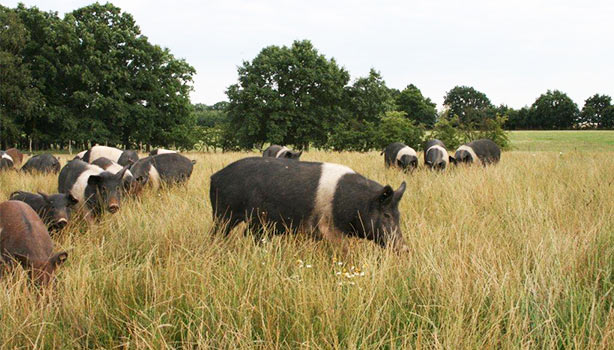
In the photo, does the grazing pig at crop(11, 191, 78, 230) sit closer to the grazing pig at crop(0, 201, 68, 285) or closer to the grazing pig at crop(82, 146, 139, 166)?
the grazing pig at crop(0, 201, 68, 285)

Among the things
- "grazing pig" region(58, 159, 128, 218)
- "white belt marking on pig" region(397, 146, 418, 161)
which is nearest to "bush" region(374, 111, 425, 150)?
"white belt marking on pig" region(397, 146, 418, 161)

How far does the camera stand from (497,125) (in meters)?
21.7

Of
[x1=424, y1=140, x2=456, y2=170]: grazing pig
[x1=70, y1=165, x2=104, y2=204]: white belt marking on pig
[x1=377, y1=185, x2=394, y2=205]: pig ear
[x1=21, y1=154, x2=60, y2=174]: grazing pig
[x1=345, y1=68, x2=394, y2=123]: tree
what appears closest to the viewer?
[x1=377, y1=185, x2=394, y2=205]: pig ear

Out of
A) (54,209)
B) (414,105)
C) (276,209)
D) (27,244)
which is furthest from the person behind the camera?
(414,105)

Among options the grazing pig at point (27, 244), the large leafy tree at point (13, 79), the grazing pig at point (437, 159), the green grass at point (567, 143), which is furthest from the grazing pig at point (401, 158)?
the large leafy tree at point (13, 79)

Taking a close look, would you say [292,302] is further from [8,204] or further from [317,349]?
[8,204]

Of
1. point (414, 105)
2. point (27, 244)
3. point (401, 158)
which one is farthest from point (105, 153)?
point (414, 105)

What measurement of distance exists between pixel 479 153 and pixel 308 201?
35.2 feet

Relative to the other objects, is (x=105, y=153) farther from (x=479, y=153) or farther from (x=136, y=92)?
(x=136, y=92)

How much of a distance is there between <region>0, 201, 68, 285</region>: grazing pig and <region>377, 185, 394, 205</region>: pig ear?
2704 millimetres

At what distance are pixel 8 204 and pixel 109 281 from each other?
80.0 inches

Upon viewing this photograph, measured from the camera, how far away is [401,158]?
11.4 m

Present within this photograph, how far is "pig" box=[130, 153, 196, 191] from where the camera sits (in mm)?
8415

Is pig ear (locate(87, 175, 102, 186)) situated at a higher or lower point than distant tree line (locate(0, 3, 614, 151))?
lower
